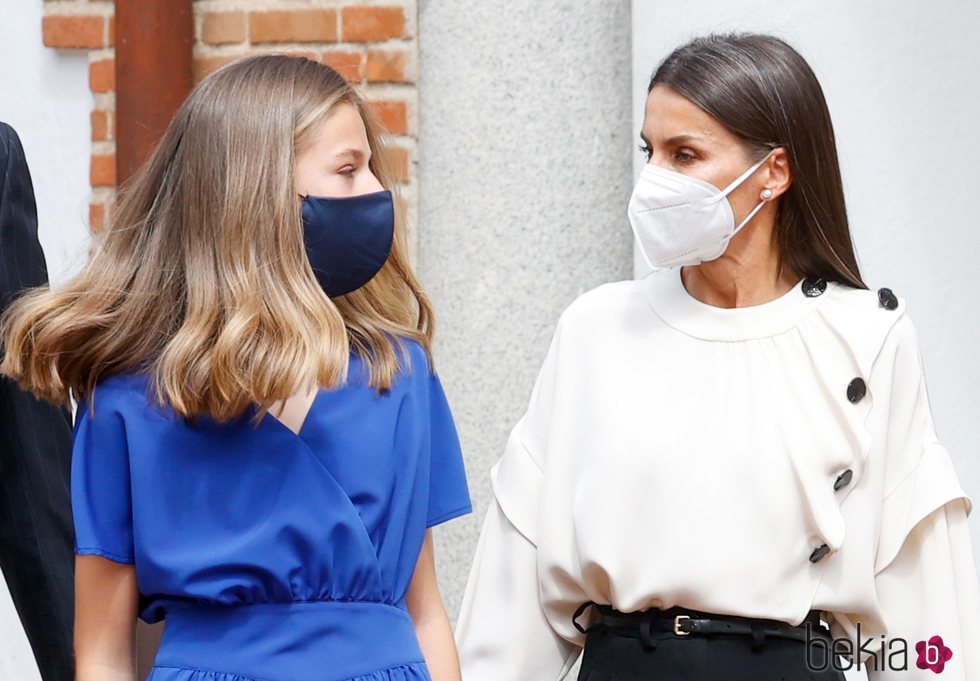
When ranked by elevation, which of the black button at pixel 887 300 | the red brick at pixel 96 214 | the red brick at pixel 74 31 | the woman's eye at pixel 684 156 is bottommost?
the red brick at pixel 96 214

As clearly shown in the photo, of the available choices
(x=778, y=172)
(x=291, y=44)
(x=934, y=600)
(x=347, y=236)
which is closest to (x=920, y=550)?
(x=934, y=600)

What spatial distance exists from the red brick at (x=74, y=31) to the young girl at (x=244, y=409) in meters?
1.68

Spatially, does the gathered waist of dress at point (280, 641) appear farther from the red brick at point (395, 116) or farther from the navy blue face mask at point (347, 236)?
the red brick at point (395, 116)

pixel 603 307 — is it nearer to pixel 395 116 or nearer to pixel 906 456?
pixel 906 456

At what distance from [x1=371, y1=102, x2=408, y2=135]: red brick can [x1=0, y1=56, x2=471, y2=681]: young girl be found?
143 cm

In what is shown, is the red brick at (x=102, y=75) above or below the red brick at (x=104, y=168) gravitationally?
above

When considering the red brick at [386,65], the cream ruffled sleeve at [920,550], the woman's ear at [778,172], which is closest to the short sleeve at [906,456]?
the cream ruffled sleeve at [920,550]

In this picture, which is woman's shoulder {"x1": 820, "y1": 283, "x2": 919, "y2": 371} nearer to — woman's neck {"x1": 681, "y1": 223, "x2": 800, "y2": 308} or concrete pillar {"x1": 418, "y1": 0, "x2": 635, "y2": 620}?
woman's neck {"x1": 681, "y1": 223, "x2": 800, "y2": 308}

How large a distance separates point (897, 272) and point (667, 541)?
128 cm

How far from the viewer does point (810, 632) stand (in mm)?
2428

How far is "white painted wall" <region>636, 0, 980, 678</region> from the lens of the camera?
3.35 meters

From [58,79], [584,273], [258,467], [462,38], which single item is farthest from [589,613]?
[58,79]

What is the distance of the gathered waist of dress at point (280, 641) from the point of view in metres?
1.97

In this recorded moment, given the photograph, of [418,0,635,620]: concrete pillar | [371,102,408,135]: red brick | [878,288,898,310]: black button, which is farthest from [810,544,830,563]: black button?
[371,102,408,135]: red brick
